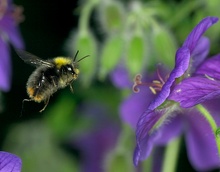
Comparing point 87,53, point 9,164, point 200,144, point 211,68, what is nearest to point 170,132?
point 200,144

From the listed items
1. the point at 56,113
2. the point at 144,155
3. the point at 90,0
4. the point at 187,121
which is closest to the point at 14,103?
the point at 56,113

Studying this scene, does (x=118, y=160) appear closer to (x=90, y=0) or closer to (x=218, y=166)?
(x=218, y=166)

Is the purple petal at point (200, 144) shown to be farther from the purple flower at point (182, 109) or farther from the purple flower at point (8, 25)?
the purple flower at point (8, 25)

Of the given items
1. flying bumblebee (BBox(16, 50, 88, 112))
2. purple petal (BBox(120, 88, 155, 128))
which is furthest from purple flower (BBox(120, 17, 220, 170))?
flying bumblebee (BBox(16, 50, 88, 112))

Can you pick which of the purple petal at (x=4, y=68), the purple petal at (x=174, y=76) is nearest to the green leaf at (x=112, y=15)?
the purple petal at (x=4, y=68)

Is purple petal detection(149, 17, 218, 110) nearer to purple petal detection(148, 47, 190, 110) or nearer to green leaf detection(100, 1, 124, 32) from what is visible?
purple petal detection(148, 47, 190, 110)

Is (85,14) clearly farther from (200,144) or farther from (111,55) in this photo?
(200,144)
